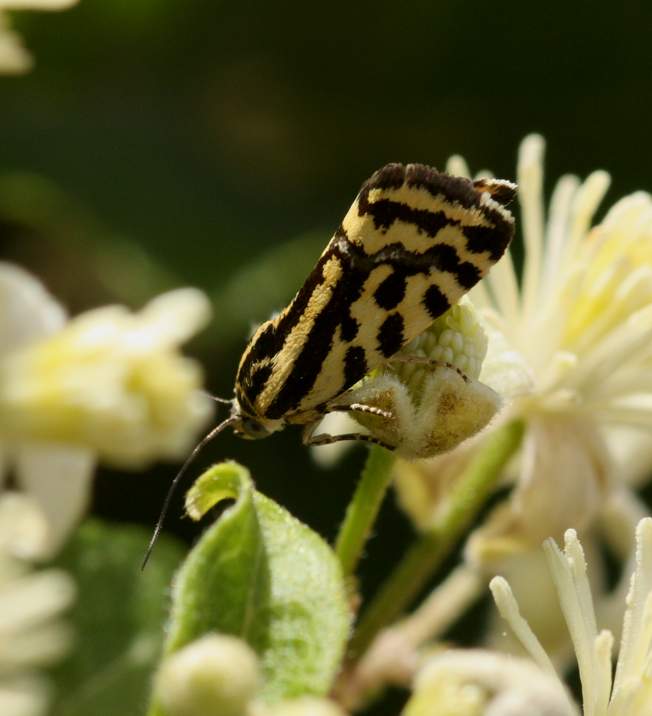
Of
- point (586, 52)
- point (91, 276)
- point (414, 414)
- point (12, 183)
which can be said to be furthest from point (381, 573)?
point (414, 414)

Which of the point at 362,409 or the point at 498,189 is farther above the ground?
the point at 498,189

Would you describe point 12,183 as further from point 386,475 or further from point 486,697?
point 486,697

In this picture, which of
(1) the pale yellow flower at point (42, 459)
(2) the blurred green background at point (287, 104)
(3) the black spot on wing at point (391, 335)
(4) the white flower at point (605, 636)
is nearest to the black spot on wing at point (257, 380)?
(3) the black spot on wing at point (391, 335)

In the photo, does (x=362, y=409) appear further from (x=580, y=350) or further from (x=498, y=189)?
(x=580, y=350)

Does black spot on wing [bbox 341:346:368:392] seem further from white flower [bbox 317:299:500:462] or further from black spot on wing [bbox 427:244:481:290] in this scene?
black spot on wing [bbox 427:244:481:290]

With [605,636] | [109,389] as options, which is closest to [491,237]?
[605,636]
